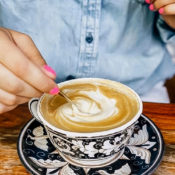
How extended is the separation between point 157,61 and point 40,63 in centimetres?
61

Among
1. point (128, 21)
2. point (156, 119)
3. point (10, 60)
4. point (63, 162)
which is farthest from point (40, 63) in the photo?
point (128, 21)

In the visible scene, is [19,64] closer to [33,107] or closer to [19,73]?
[19,73]

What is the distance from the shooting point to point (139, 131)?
29.4 inches


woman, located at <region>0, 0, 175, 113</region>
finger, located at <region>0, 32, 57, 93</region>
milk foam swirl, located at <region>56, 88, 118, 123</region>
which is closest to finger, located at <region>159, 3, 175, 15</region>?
woman, located at <region>0, 0, 175, 113</region>

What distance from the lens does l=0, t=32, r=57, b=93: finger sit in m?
0.57

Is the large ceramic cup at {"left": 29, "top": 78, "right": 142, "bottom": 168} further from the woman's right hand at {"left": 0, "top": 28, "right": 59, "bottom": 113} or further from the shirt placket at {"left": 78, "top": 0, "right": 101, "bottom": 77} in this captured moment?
the shirt placket at {"left": 78, "top": 0, "right": 101, "bottom": 77}

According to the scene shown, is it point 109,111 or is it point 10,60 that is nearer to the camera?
point 10,60

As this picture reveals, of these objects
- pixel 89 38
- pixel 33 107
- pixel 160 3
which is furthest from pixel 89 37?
pixel 33 107

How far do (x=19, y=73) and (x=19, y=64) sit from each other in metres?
0.02

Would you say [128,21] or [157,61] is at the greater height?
[128,21]

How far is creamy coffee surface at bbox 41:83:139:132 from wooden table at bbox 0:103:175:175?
13 cm

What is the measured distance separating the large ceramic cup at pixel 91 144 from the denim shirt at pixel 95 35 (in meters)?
0.45

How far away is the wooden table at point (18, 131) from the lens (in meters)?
0.66

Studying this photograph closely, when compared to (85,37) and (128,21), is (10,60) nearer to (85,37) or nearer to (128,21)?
(85,37)
